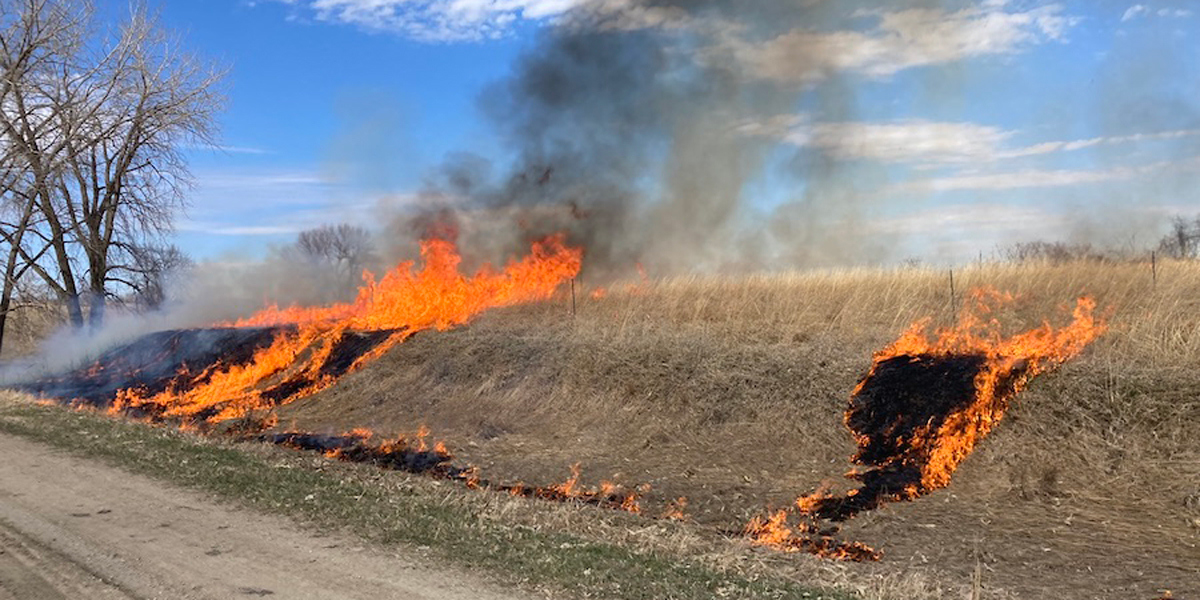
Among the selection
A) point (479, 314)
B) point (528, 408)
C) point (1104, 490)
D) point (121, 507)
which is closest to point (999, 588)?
point (1104, 490)

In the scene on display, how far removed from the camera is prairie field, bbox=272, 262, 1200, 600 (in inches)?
263

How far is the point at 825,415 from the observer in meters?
10.8

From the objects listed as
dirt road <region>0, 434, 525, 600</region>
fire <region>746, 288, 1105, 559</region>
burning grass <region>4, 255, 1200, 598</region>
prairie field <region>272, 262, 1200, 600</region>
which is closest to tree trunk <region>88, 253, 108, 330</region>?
burning grass <region>4, 255, 1200, 598</region>

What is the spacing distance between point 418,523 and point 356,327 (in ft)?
44.8

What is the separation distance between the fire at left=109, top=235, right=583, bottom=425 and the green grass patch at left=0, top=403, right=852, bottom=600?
178 inches

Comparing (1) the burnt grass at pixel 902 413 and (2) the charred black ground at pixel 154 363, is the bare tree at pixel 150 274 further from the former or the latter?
(1) the burnt grass at pixel 902 413

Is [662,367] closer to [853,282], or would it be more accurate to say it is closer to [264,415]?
[853,282]

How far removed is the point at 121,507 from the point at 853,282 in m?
13.1

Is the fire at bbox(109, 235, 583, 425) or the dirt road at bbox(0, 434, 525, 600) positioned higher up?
the fire at bbox(109, 235, 583, 425)

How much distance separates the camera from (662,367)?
13102mm

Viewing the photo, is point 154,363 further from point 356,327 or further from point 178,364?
point 356,327

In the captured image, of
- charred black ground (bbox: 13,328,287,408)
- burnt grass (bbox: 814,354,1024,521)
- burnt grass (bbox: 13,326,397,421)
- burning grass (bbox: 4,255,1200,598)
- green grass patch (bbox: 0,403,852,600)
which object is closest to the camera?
green grass patch (bbox: 0,403,852,600)

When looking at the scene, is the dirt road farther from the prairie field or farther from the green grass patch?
the prairie field

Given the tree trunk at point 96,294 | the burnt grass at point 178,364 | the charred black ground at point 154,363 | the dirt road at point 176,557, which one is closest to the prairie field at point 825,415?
the burnt grass at point 178,364
